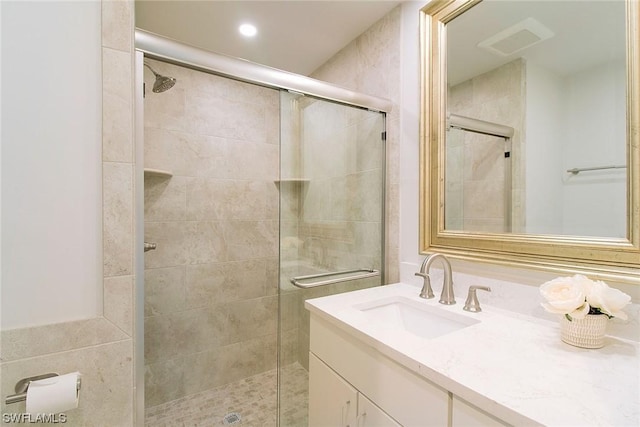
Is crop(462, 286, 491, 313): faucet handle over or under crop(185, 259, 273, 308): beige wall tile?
over

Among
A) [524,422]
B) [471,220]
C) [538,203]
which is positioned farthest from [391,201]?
[524,422]

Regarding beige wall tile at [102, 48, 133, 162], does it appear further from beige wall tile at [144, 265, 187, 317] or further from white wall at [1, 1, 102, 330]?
beige wall tile at [144, 265, 187, 317]

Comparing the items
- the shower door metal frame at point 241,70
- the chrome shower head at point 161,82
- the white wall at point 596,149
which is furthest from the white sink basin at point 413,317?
the chrome shower head at point 161,82

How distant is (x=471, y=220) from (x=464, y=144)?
34 cm

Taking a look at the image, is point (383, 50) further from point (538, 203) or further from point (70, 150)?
point (70, 150)

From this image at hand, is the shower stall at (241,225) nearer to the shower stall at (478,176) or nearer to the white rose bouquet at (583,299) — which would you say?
the shower stall at (478,176)

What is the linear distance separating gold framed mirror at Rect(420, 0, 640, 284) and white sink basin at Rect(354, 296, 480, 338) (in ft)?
0.86

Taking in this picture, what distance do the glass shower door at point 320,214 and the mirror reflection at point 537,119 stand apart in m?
0.45

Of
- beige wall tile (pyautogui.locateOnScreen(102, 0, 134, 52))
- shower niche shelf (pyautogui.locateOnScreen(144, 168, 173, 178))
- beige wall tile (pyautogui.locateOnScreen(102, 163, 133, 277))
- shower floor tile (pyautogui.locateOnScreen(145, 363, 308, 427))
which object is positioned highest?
beige wall tile (pyautogui.locateOnScreen(102, 0, 134, 52))

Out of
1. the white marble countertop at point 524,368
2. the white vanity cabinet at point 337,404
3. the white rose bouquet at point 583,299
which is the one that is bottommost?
the white vanity cabinet at point 337,404

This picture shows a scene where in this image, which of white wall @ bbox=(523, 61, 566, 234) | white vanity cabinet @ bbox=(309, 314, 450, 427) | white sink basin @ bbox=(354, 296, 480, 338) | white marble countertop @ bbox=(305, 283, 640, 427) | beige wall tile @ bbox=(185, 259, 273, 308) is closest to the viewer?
white marble countertop @ bbox=(305, 283, 640, 427)

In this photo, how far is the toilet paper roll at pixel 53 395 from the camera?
2.38 feet

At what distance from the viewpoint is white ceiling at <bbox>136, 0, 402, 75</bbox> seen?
1.50 m

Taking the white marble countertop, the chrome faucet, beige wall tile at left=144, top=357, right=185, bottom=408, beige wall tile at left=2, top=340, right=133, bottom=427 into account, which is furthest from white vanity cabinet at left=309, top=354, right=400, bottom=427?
beige wall tile at left=144, top=357, right=185, bottom=408
